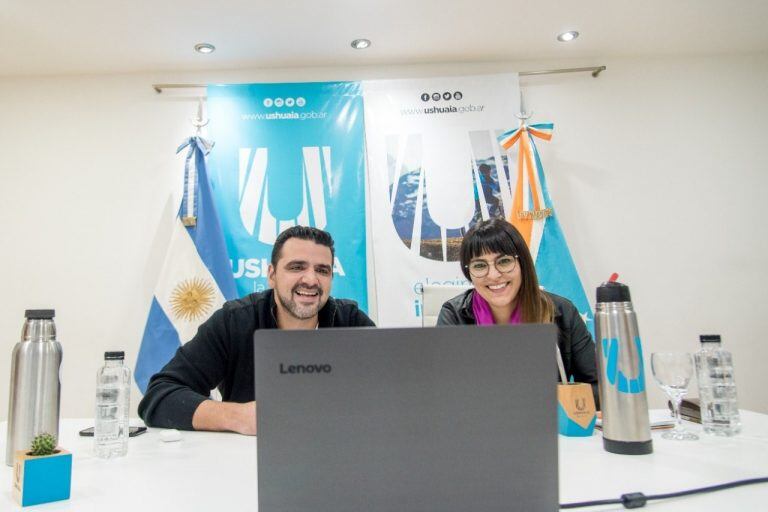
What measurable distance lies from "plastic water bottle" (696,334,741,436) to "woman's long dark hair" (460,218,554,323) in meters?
0.57

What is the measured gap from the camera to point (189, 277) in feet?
8.63

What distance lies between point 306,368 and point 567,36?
2.88 meters

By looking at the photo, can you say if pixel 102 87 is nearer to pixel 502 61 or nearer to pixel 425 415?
pixel 502 61

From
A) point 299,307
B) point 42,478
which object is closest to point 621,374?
point 42,478

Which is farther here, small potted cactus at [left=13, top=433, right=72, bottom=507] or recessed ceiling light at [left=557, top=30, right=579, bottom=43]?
recessed ceiling light at [left=557, top=30, right=579, bottom=43]

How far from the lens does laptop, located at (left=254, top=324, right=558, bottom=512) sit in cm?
51

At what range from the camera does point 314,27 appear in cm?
256

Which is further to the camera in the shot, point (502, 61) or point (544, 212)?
point (502, 61)

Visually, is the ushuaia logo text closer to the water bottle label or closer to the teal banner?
the water bottle label

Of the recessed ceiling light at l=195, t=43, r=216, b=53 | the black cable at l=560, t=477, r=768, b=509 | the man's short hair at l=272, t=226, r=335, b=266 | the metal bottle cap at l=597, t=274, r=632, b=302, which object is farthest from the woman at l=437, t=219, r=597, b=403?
the recessed ceiling light at l=195, t=43, r=216, b=53

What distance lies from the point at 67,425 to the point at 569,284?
2421mm

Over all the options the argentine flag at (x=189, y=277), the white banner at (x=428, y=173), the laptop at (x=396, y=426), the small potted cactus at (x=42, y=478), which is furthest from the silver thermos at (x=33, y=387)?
the white banner at (x=428, y=173)

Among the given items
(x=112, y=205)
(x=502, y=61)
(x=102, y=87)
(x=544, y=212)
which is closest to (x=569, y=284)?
(x=544, y=212)

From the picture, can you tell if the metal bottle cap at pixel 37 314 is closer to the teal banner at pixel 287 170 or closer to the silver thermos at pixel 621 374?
the silver thermos at pixel 621 374
